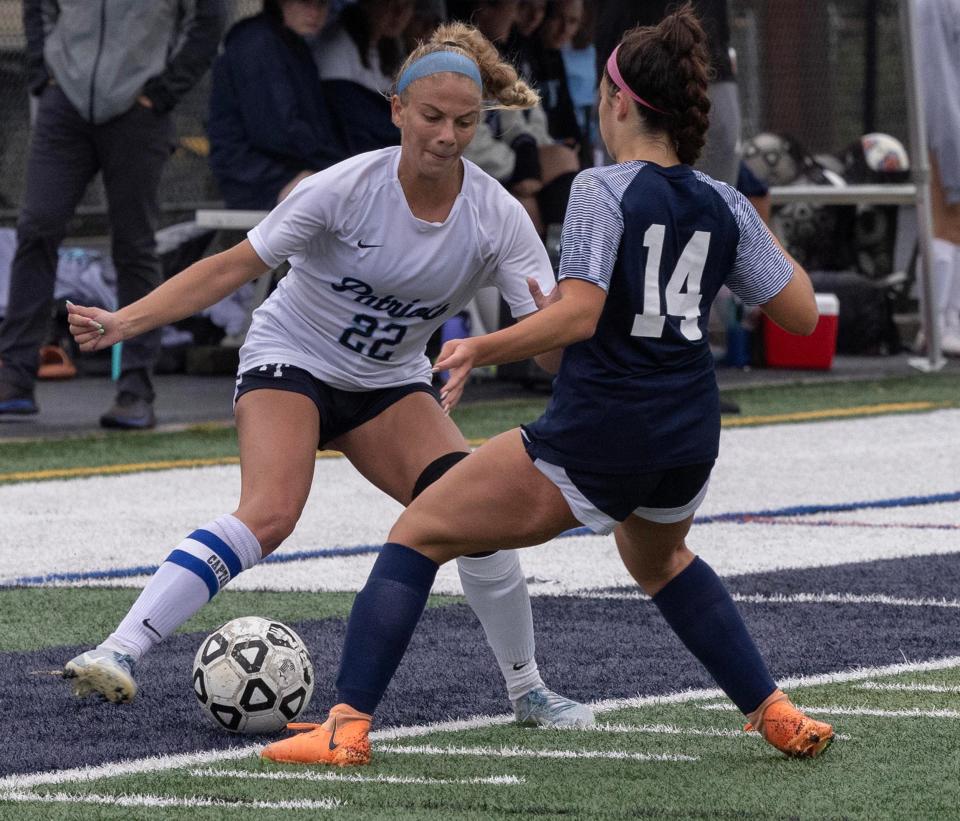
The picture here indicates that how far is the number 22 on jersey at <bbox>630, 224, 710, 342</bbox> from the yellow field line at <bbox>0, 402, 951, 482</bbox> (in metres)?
3.47

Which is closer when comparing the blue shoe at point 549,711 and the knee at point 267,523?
the blue shoe at point 549,711

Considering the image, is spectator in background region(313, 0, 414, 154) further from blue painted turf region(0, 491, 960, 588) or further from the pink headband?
the pink headband

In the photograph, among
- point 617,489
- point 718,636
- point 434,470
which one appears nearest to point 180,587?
point 434,470

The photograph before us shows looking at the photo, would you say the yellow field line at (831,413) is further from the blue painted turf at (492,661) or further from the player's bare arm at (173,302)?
the player's bare arm at (173,302)

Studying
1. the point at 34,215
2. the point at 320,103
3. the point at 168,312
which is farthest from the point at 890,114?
the point at 168,312

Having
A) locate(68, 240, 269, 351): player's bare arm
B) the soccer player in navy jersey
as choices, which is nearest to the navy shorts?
the soccer player in navy jersey

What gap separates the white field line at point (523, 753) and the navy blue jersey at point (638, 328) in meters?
0.62

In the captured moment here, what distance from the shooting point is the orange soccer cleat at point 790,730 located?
4227 millimetres

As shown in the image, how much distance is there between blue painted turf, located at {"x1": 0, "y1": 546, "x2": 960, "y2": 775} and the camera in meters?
4.52

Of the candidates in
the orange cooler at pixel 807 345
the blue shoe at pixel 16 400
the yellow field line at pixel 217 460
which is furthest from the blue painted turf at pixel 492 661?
the orange cooler at pixel 807 345

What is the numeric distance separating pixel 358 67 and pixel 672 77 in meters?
7.15

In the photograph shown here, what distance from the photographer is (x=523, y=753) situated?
4340 mm

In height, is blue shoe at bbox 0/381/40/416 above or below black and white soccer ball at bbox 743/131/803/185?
above

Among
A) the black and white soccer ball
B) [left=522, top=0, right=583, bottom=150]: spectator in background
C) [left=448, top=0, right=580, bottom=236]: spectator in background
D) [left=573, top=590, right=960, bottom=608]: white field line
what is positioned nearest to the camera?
[left=573, top=590, right=960, bottom=608]: white field line
